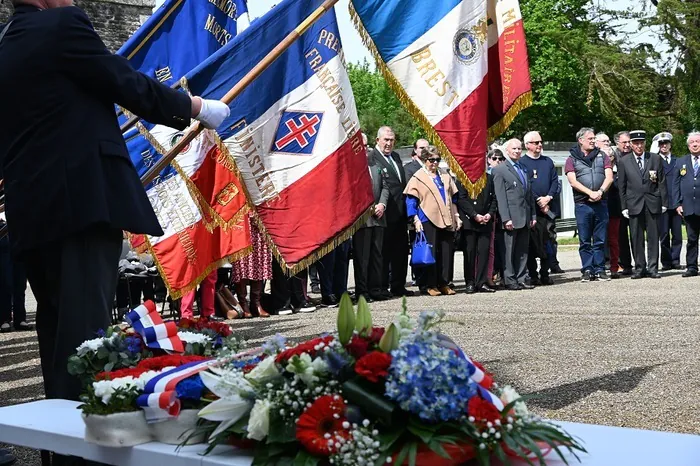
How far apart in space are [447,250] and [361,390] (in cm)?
1210

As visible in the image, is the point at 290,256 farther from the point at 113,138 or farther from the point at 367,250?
the point at 367,250

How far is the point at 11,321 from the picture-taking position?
14.1 metres

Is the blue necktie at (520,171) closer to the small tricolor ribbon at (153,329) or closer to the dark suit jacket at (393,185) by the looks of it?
the dark suit jacket at (393,185)

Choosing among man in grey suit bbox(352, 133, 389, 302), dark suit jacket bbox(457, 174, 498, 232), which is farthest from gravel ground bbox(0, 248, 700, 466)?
dark suit jacket bbox(457, 174, 498, 232)

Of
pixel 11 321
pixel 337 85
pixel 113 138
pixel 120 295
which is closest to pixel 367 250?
pixel 120 295

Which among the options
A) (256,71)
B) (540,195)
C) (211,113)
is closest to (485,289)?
(540,195)

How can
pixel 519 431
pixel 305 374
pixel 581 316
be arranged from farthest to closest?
1. pixel 581 316
2. pixel 305 374
3. pixel 519 431

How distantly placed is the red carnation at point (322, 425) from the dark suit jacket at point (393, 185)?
11723mm

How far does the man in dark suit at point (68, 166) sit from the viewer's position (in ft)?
13.6

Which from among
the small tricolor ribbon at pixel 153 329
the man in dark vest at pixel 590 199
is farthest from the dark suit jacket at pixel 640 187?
the small tricolor ribbon at pixel 153 329

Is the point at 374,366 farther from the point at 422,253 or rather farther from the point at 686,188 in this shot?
the point at 686,188

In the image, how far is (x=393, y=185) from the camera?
14523 millimetres

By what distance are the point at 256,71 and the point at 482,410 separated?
130 inches

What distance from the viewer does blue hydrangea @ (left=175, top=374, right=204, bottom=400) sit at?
309cm
